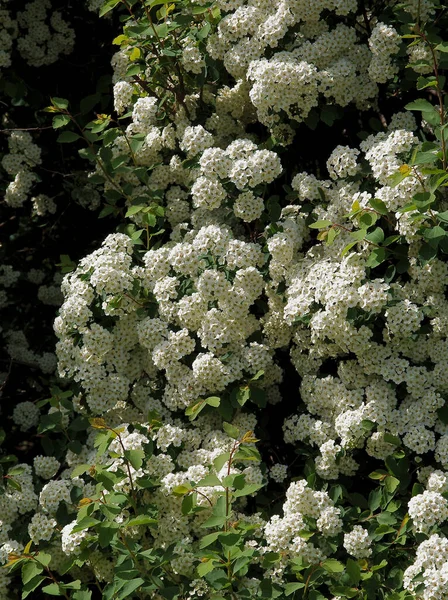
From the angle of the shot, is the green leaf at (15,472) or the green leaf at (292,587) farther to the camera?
the green leaf at (15,472)

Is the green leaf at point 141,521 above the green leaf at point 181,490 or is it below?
below

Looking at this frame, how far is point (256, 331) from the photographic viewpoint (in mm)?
A: 4066

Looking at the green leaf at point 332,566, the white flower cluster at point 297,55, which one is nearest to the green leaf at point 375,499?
the green leaf at point 332,566

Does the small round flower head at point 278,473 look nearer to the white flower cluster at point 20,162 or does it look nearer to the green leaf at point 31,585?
the green leaf at point 31,585

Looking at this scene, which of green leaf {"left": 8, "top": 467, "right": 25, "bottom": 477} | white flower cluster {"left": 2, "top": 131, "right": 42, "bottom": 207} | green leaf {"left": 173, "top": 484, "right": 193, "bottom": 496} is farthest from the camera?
white flower cluster {"left": 2, "top": 131, "right": 42, "bottom": 207}

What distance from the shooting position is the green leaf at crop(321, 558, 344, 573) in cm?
333

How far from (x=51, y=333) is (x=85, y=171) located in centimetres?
104

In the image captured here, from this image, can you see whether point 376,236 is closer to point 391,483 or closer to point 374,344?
point 374,344

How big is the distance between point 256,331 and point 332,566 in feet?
3.68

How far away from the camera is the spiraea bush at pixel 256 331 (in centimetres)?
348

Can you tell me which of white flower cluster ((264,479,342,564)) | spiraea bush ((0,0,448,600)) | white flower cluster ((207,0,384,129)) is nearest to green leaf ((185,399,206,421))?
spiraea bush ((0,0,448,600))

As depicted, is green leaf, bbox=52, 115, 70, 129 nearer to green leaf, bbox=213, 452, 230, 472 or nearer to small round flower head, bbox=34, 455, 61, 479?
small round flower head, bbox=34, 455, 61, 479

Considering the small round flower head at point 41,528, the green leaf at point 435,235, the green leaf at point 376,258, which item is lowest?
the small round flower head at point 41,528

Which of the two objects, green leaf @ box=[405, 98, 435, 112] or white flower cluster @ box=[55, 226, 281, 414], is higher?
green leaf @ box=[405, 98, 435, 112]
